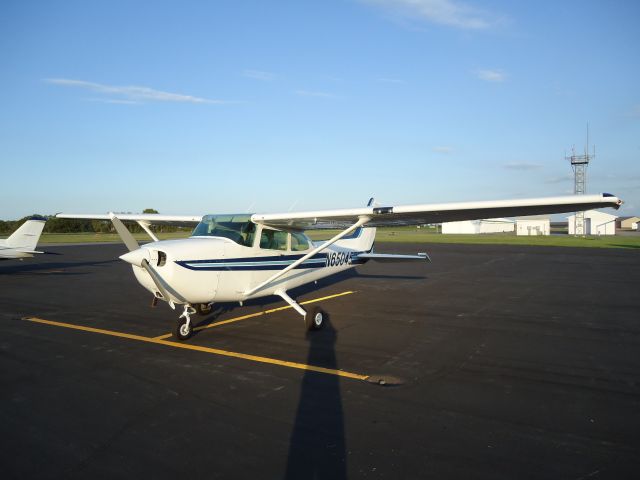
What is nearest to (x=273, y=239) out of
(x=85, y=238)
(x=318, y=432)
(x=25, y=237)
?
(x=318, y=432)

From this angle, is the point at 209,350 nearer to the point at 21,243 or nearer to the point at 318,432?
the point at 318,432

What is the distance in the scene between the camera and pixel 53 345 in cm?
740

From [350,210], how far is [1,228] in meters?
84.4

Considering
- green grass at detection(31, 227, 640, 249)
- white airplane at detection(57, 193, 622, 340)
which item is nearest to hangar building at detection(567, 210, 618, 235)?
green grass at detection(31, 227, 640, 249)

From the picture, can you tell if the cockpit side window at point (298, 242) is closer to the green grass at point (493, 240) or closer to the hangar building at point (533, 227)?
the green grass at point (493, 240)

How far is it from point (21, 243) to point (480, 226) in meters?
91.3

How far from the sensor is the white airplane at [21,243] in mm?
16891

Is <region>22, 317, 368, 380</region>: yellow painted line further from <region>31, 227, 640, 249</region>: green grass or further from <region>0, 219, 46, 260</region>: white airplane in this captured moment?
<region>31, 227, 640, 249</region>: green grass

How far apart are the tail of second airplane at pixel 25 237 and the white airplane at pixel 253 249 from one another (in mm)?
10295

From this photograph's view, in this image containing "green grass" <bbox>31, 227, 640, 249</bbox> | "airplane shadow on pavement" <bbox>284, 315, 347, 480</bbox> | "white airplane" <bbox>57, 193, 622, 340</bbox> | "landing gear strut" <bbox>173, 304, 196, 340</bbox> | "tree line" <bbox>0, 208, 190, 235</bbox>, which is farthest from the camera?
"tree line" <bbox>0, 208, 190, 235</bbox>

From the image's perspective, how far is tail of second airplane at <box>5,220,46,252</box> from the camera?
17.0 metres

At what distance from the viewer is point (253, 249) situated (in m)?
8.45

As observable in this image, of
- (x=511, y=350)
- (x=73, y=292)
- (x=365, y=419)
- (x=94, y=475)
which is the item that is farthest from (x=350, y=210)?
(x=73, y=292)

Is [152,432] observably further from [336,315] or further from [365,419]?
[336,315]
